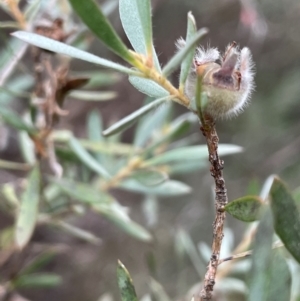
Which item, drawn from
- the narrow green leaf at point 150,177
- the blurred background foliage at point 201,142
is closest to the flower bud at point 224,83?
the narrow green leaf at point 150,177

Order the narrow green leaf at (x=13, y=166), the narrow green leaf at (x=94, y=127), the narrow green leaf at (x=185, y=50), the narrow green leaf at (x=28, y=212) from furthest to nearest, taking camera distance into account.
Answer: the narrow green leaf at (x=94, y=127), the narrow green leaf at (x=13, y=166), the narrow green leaf at (x=28, y=212), the narrow green leaf at (x=185, y=50)

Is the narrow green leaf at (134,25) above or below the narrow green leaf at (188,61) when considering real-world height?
above

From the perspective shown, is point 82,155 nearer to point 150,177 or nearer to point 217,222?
point 150,177

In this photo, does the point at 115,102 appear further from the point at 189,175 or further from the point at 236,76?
the point at 236,76

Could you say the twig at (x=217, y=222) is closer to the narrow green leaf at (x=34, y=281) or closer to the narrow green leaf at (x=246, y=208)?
the narrow green leaf at (x=246, y=208)

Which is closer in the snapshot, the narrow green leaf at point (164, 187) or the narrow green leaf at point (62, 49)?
the narrow green leaf at point (62, 49)

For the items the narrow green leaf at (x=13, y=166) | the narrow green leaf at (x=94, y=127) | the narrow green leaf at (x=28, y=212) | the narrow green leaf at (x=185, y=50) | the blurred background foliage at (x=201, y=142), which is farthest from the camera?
the blurred background foliage at (x=201, y=142)

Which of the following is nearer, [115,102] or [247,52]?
[247,52]

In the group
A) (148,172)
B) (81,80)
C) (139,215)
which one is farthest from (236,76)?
(139,215)

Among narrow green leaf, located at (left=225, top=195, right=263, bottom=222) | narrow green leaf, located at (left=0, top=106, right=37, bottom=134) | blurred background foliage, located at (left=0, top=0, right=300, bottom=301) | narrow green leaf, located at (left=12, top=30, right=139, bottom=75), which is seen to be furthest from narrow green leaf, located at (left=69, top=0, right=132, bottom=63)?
blurred background foliage, located at (left=0, top=0, right=300, bottom=301)
